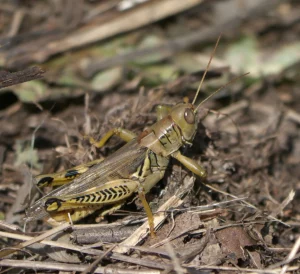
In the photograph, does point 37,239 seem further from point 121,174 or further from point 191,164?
point 191,164

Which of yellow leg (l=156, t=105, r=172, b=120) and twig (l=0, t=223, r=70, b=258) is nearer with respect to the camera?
twig (l=0, t=223, r=70, b=258)

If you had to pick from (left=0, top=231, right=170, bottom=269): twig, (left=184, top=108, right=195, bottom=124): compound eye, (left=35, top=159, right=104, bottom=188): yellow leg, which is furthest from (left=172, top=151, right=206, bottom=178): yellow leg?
(left=0, top=231, right=170, bottom=269): twig

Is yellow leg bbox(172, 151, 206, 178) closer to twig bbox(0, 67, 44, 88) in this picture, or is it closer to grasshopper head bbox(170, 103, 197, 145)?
grasshopper head bbox(170, 103, 197, 145)

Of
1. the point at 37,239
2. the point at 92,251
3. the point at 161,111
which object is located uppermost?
the point at 161,111

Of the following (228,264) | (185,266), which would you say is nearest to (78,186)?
(185,266)

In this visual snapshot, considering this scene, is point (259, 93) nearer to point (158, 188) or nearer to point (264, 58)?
point (264, 58)

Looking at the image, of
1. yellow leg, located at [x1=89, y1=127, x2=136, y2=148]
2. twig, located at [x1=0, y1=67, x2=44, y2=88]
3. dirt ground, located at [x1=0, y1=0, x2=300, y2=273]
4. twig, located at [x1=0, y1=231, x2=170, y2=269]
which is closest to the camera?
twig, located at [x1=0, y1=231, x2=170, y2=269]

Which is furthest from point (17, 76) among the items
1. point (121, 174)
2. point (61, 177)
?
point (121, 174)
